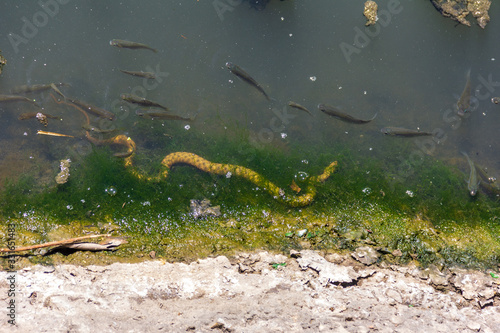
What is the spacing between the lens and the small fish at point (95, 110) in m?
5.64

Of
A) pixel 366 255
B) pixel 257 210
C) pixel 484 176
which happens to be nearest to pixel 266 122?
pixel 257 210

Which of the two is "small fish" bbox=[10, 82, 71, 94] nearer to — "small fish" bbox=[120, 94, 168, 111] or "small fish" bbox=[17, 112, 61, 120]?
"small fish" bbox=[17, 112, 61, 120]

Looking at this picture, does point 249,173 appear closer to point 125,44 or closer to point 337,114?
point 337,114

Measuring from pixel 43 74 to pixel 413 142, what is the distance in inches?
283

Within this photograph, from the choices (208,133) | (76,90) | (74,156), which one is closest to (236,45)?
(208,133)

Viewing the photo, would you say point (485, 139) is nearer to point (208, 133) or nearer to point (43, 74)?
point (208, 133)

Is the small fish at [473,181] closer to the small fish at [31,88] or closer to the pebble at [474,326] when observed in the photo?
the pebble at [474,326]

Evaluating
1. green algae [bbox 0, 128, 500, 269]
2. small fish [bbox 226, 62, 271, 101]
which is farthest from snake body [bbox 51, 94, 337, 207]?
small fish [bbox 226, 62, 271, 101]

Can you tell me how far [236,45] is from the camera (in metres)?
6.32

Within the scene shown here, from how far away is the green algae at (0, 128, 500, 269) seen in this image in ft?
14.6

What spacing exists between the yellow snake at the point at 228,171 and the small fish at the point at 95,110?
406 millimetres

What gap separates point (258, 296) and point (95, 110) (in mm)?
4347

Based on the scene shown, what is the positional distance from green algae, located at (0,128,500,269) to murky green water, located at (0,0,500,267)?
0.02 meters

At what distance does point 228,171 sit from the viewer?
5320 millimetres
